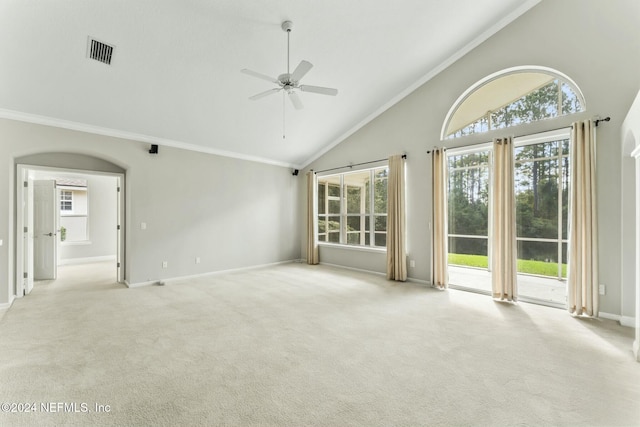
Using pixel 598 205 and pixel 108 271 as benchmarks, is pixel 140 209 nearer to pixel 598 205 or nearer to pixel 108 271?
pixel 108 271

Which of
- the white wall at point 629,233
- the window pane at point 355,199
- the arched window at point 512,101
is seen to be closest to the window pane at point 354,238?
the window pane at point 355,199

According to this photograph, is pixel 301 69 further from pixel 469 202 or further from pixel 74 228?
pixel 74 228

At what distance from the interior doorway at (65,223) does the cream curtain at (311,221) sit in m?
4.12

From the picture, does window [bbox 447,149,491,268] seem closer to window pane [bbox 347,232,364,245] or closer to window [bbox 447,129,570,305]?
window [bbox 447,129,570,305]

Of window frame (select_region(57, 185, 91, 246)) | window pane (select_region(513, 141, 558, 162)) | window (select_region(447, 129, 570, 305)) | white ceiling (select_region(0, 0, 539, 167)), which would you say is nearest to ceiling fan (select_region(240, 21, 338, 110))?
white ceiling (select_region(0, 0, 539, 167))

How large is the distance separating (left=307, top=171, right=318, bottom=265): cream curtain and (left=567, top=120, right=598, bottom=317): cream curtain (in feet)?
16.7

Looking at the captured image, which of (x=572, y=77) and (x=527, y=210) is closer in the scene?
(x=572, y=77)

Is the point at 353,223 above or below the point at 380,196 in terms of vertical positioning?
below

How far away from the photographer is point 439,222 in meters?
5.05

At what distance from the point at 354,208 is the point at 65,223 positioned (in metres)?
8.16

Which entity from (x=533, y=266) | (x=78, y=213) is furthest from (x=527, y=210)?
(x=78, y=213)

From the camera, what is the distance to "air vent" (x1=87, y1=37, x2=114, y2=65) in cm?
327

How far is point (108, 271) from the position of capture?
22.1 feet

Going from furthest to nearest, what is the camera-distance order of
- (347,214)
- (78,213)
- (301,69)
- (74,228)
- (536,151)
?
(78,213), (74,228), (347,214), (536,151), (301,69)
